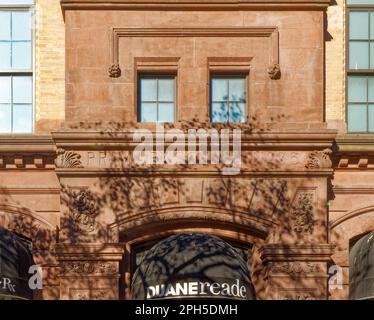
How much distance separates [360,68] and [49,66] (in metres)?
6.46

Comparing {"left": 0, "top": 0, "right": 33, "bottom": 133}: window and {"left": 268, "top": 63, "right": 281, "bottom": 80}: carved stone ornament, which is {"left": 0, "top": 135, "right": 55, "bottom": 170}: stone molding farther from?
{"left": 268, "top": 63, "right": 281, "bottom": 80}: carved stone ornament

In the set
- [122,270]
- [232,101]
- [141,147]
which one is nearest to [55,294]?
[122,270]

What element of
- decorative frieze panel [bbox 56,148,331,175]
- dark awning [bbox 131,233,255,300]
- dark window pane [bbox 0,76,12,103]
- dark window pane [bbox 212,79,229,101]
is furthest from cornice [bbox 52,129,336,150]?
dark awning [bbox 131,233,255,300]

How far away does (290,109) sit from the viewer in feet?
86.0

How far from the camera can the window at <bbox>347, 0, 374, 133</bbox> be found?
26.9 meters

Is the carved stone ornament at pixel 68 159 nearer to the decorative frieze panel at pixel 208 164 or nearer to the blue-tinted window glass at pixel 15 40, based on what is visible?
the decorative frieze panel at pixel 208 164

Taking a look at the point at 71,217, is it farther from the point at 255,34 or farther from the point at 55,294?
the point at 255,34

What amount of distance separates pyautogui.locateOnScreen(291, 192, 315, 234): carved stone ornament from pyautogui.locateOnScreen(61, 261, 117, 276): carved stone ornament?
3.71 metres

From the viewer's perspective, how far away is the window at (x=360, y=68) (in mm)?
26891

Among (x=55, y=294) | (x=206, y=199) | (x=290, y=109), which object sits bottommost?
(x=55, y=294)

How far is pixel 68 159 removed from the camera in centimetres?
2586

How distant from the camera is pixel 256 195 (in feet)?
85.1

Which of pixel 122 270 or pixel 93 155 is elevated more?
pixel 93 155

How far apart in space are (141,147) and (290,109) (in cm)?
310
